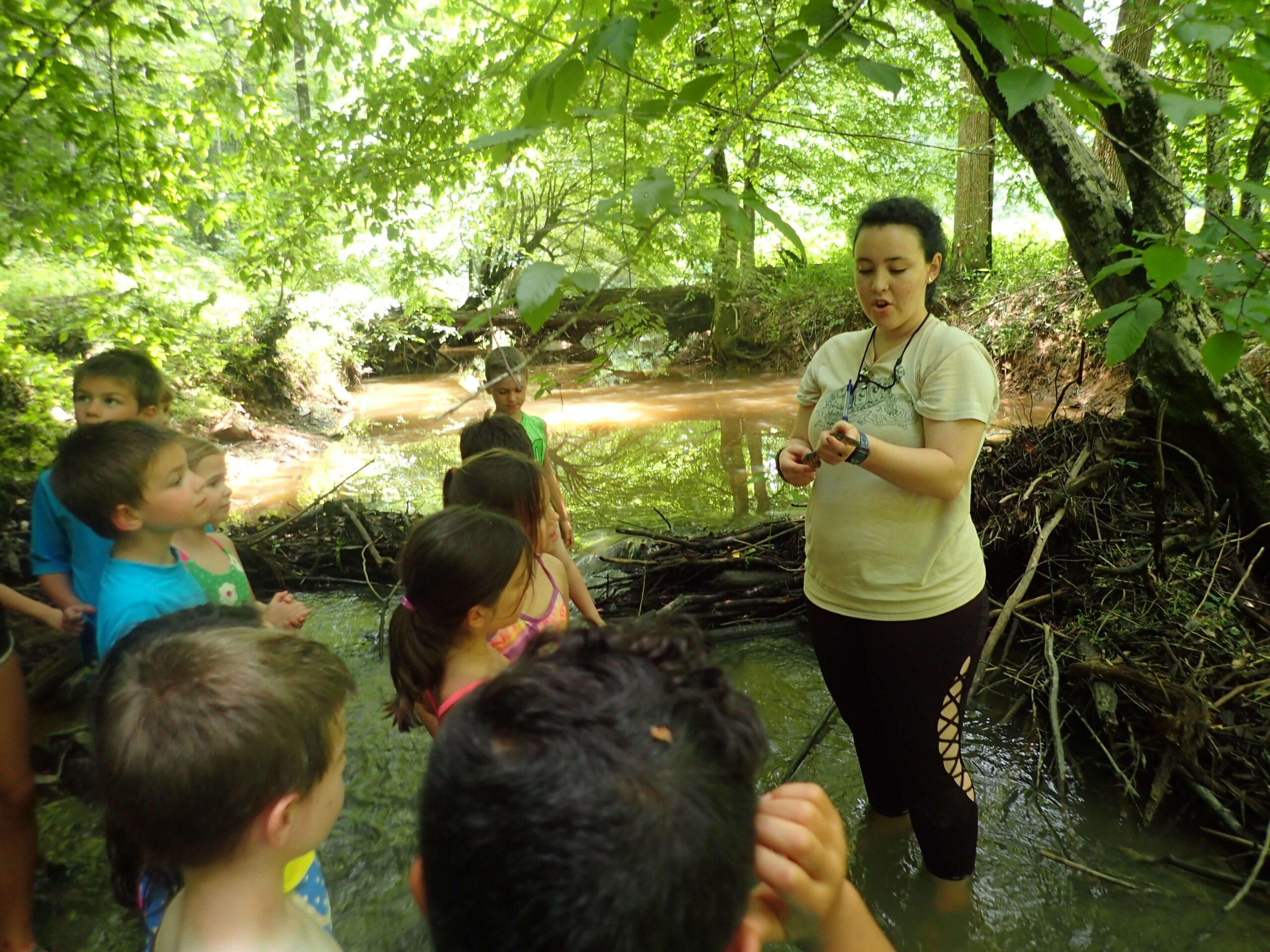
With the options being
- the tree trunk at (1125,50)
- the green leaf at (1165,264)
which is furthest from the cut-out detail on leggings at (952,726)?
the tree trunk at (1125,50)

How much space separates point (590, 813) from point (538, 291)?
67 cm

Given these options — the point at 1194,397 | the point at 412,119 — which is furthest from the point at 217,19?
the point at 1194,397

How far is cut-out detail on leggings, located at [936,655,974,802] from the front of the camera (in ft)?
6.64

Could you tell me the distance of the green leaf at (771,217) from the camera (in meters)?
1.15

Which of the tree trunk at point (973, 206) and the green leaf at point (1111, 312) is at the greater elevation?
the tree trunk at point (973, 206)

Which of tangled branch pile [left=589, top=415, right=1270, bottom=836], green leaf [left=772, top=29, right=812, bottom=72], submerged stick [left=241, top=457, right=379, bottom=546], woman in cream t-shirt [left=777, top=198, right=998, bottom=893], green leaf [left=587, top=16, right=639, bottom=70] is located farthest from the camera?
submerged stick [left=241, top=457, right=379, bottom=546]

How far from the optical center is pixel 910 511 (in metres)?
1.97

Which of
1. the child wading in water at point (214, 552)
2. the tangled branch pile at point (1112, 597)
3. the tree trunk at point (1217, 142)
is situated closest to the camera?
the child wading in water at point (214, 552)

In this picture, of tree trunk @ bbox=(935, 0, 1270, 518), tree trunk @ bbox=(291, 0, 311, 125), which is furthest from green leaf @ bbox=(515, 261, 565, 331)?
tree trunk @ bbox=(291, 0, 311, 125)

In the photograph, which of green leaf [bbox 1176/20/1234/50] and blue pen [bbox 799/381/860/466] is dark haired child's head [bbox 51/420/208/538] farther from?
green leaf [bbox 1176/20/1234/50]

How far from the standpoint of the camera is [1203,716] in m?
2.42

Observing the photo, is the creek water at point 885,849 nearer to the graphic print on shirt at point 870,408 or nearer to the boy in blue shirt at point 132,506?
the graphic print on shirt at point 870,408

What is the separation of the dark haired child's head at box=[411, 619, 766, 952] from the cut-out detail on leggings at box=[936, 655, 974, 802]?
4.81 ft

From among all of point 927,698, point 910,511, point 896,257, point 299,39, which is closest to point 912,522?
point 910,511
